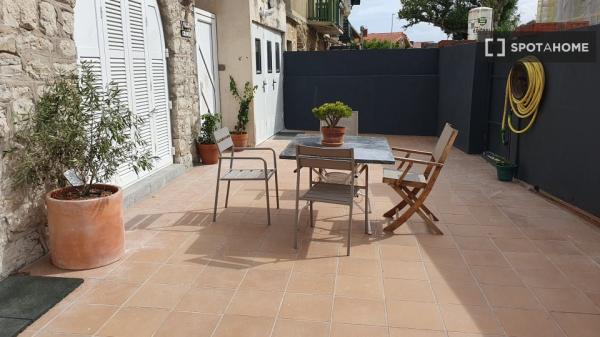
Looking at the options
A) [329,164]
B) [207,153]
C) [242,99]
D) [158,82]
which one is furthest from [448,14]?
[329,164]

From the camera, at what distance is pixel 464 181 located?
5.61 metres

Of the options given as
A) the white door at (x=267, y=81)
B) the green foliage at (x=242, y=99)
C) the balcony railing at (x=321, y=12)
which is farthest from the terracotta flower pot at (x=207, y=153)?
the balcony railing at (x=321, y=12)

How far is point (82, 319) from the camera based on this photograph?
2.48 metres

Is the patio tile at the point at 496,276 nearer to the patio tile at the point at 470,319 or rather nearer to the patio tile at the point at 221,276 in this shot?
the patio tile at the point at 470,319

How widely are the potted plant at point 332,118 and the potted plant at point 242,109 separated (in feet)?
11.6

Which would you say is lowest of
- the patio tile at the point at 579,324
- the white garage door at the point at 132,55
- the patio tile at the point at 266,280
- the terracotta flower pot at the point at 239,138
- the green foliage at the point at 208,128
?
the patio tile at the point at 579,324

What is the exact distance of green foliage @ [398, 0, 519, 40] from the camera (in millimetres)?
20875

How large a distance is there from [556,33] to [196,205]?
4.35 metres

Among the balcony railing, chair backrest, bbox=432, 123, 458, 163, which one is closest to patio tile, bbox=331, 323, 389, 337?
chair backrest, bbox=432, 123, 458, 163

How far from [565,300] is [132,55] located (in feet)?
14.3

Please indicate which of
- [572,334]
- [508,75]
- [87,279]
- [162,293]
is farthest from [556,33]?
[87,279]

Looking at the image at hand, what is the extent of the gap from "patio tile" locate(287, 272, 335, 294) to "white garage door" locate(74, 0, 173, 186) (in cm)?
150

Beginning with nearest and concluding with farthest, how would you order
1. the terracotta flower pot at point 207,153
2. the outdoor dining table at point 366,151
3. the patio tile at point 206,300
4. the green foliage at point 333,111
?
the patio tile at point 206,300 < the outdoor dining table at point 366,151 < the green foliage at point 333,111 < the terracotta flower pot at point 207,153

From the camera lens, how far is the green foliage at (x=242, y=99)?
737cm
